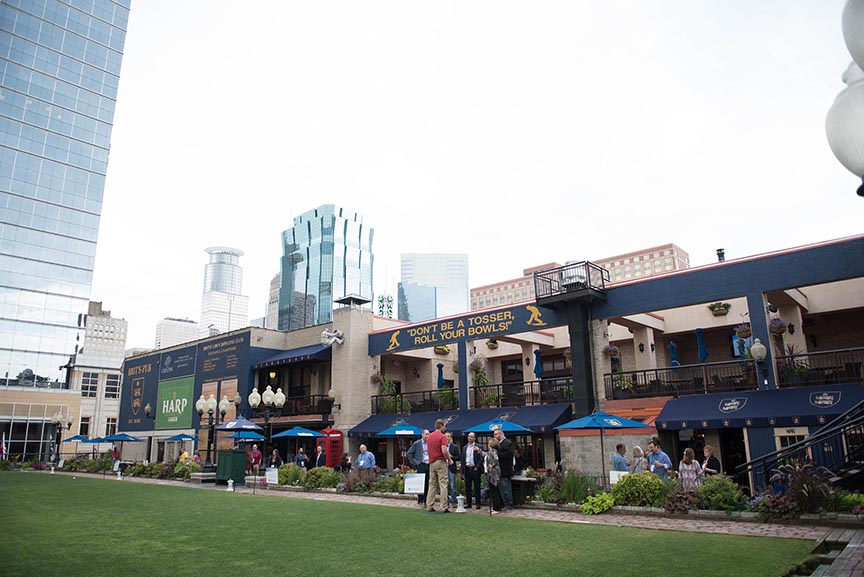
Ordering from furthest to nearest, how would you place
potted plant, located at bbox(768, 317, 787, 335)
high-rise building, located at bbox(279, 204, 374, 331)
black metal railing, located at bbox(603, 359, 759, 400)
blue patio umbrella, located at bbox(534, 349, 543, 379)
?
high-rise building, located at bbox(279, 204, 374, 331), blue patio umbrella, located at bbox(534, 349, 543, 379), black metal railing, located at bbox(603, 359, 759, 400), potted plant, located at bbox(768, 317, 787, 335)

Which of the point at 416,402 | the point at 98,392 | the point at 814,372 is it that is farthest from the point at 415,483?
the point at 98,392

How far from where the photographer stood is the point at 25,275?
54.1 m

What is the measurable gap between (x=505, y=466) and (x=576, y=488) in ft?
5.37

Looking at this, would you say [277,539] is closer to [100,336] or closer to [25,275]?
[25,275]

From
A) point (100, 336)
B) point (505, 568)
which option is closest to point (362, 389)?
point (505, 568)

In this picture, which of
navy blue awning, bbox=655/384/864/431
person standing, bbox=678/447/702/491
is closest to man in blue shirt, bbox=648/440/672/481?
person standing, bbox=678/447/702/491

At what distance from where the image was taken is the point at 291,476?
1980cm

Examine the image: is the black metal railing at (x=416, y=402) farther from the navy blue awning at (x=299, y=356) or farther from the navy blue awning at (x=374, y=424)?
the navy blue awning at (x=299, y=356)

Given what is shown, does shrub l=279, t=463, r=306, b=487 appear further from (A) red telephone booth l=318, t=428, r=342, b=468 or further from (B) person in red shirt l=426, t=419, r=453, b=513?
(B) person in red shirt l=426, t=419, r=453, b=513

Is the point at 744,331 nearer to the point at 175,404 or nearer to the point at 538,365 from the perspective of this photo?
the point at 538,365

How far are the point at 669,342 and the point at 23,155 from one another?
57210 mm

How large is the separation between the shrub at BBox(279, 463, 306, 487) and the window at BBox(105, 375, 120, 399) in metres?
62.2

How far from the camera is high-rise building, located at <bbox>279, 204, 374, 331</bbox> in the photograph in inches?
7170

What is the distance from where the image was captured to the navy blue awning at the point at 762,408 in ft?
51.8
